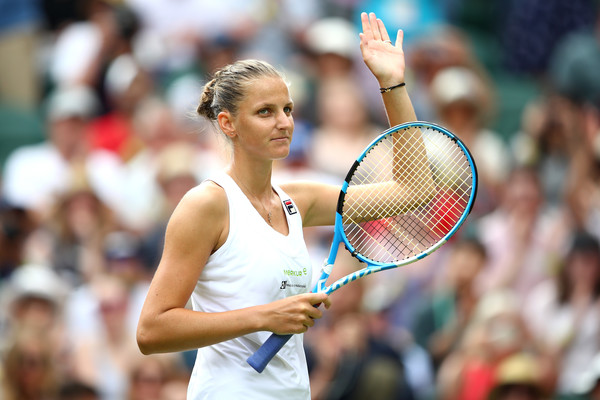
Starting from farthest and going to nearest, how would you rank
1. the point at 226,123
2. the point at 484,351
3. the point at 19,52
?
the point at 19,52
the point at 484,351
the point at 226,123

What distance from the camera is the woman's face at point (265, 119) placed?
11.2 feet

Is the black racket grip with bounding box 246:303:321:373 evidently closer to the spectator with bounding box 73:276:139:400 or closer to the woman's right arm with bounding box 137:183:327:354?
the woman's right arm with bounding box 137:183:327:354

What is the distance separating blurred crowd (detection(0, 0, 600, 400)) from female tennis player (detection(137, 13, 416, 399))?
1204 mm

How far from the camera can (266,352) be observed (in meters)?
3.32

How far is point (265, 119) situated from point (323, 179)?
3973 mm

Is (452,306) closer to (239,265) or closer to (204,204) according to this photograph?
(239,265)

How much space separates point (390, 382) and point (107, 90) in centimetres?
396

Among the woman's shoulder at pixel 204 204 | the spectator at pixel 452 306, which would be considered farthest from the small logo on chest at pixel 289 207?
the spectator at pixel 452 306

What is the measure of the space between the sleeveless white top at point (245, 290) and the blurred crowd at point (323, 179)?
131 cm

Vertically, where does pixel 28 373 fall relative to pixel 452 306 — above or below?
below

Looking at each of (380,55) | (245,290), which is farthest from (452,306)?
(245,290)

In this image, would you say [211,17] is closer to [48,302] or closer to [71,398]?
[48,302]

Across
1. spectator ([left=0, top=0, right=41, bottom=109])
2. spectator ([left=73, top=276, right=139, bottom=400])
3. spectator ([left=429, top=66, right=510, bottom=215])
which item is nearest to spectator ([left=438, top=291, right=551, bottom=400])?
spectator ([left=429, top=66, right=510, bottom=215])

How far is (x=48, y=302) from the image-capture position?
21.6 ft
